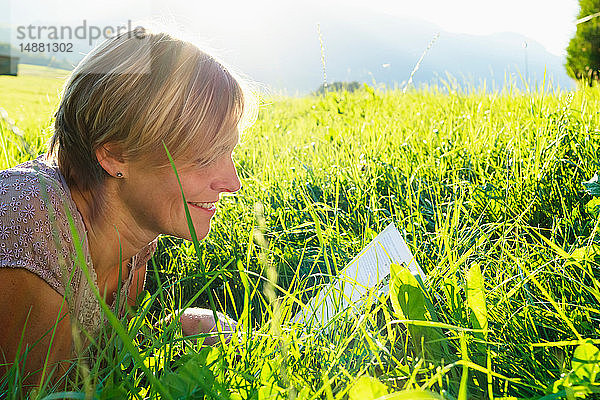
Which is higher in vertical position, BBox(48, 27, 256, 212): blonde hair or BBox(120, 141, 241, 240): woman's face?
BBox(48, 27, 256, 212): blonde hair

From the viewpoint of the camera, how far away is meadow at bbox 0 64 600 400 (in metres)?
0.88

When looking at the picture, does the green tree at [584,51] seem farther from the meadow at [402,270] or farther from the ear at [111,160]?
the ear at [111,160]

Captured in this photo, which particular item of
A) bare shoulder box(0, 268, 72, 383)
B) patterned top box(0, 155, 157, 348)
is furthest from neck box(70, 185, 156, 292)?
bare shoulder box(0, 268, 72, 383)

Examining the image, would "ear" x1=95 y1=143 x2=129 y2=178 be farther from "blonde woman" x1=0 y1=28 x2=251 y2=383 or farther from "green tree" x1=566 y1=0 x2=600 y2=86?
"green tree" x1=566 y1=0 x2=600 y2=86

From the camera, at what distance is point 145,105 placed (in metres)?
1.42

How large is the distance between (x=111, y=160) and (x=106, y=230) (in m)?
0.22

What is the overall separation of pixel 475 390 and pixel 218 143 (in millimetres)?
914

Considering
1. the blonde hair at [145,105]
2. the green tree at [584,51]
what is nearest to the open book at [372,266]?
the blonde hair at [145,105]

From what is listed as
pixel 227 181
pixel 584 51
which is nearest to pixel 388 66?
pixel 227 181

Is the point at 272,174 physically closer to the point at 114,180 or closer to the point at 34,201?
the point at 114,180

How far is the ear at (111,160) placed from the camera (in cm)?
Answer: 146

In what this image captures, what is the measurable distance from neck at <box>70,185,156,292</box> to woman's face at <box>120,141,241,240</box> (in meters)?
0.04

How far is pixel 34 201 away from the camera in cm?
129

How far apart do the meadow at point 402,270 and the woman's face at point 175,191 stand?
0.17 metres
